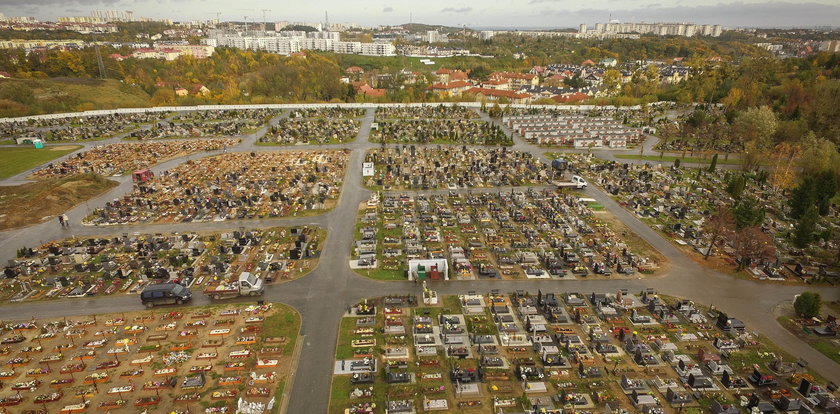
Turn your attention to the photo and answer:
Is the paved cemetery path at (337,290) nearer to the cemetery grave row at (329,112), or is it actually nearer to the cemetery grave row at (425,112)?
the cemetery grave row at (425,112)

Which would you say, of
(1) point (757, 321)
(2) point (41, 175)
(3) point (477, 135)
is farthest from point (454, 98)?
(1) point (757, 321)

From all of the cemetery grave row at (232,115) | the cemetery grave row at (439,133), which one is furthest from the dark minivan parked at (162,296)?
the cemetery grave row at (232,115)

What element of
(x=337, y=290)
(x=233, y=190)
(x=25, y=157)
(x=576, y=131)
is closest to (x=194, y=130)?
(x=25, y=157)

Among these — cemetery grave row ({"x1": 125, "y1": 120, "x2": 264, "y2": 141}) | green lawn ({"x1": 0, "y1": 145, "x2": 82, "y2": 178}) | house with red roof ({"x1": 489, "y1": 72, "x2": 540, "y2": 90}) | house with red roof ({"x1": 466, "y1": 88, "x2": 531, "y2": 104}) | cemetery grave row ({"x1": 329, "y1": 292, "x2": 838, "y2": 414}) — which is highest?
house with red roof ({"x1": 489, "y1": 72, "x2": 540, "y2": 90})

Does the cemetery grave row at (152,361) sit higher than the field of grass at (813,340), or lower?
Answer: lower

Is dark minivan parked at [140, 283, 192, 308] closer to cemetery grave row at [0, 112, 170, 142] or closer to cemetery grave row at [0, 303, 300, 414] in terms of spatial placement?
cemetery grave row at [0, 303, 300, 414]

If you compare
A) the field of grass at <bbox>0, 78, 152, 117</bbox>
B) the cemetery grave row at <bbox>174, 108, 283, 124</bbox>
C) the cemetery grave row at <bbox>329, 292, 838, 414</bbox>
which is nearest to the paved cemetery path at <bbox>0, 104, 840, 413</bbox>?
the cemetery grave row at <bbox>329, 292, 838, 414</bbox>
